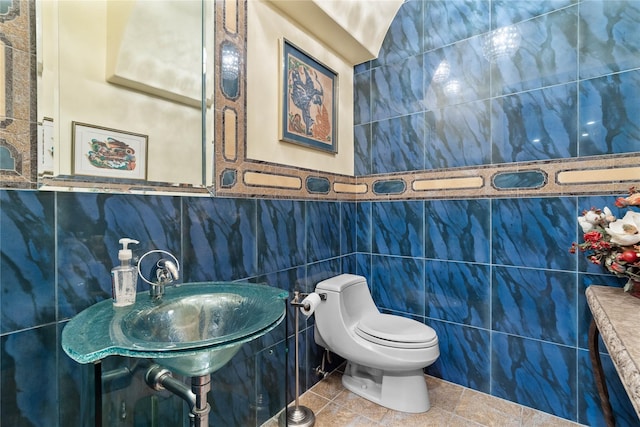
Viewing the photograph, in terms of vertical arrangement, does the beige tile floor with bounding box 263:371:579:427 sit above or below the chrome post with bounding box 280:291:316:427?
below

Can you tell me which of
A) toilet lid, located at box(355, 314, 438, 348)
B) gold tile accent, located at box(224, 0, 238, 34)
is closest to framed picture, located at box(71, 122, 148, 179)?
gold tile accent, located at box(224, 0, 238, 34)

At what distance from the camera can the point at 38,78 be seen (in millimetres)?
882

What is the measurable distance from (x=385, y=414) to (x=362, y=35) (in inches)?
92.0

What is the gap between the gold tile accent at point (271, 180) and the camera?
4.89 feet

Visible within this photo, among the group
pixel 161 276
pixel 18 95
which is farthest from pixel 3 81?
pixel 161 276

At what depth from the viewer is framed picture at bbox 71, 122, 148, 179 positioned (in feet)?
3.23

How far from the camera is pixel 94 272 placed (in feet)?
3.18

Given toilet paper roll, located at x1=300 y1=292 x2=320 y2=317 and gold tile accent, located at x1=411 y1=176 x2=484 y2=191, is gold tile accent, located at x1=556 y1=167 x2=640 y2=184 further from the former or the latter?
toilet paper roll, located at x1=300 y1=292 x2=320 y2=317

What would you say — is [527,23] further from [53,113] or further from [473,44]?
[53,113]

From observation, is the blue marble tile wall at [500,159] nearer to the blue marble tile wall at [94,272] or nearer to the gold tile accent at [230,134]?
the blue marble tile wall at [94,272]

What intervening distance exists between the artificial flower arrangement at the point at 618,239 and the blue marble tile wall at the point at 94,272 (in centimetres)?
144

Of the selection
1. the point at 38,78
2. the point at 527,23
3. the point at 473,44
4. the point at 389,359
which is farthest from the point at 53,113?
the point at 527,23

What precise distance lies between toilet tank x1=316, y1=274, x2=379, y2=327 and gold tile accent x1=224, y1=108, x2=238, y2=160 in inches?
37.1

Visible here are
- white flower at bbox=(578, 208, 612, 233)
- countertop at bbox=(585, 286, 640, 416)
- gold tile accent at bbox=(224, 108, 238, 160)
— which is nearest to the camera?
countertop at bbox=(585, 286, 640, 416)
